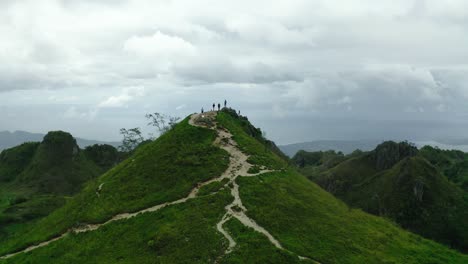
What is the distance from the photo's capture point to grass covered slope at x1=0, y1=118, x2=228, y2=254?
Answer: 5469 centimetres

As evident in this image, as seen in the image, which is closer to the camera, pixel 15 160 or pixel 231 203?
pixel 231 203

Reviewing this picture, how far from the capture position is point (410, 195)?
11450 centimetres

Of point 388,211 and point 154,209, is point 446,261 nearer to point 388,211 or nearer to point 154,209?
point 154,209

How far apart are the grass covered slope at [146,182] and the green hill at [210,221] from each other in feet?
0.59

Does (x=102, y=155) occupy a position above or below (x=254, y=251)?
above

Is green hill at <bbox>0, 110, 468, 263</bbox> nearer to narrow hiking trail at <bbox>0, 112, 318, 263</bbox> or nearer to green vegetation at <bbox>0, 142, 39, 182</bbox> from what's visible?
narrow hiking trail at <bbox>0, 112, 318, 263</bbox>

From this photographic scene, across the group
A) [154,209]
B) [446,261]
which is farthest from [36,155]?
[446,261]

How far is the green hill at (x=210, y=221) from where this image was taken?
142 ft

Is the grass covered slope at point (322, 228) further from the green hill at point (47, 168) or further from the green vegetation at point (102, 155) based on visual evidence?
the green vegetation at point (102, 155)

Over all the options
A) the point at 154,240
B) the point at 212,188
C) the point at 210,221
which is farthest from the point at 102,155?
the point at 210,221

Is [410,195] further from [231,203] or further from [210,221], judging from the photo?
[210,221]

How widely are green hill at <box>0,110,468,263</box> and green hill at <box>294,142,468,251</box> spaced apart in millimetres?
53795

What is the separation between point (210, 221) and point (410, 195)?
8722 centimetres

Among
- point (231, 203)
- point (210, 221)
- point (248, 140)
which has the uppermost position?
point (248, 140)
